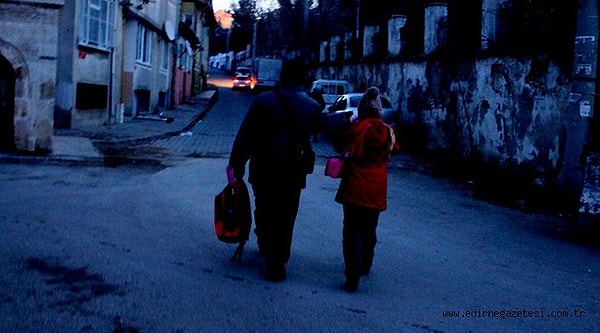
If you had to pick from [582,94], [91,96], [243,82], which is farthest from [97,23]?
[243,82]

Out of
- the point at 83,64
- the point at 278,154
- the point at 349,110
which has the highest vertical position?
the point at 83,64

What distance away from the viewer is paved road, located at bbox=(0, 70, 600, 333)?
475 cm

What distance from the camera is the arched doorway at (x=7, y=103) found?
39.8 ft

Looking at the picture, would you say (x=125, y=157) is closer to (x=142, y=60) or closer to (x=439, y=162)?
(x=439, y=162)

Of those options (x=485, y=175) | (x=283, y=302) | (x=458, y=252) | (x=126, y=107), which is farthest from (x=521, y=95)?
(x=126, y=107)

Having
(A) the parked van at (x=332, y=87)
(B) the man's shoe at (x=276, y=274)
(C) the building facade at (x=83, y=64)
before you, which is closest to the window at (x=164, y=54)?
(C) the building facade at (x=83, y=64)

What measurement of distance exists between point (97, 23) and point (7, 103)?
7.92m

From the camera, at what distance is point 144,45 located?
2655 cm

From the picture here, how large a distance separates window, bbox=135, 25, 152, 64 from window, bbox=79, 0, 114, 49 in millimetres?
4175

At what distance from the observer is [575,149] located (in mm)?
10852

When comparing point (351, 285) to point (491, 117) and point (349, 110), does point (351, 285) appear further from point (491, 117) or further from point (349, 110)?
point (349, 110)

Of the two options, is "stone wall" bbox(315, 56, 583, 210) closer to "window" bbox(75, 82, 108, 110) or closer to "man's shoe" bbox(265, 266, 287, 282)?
"man's shoe" bbox(265, 266, 287, 282)

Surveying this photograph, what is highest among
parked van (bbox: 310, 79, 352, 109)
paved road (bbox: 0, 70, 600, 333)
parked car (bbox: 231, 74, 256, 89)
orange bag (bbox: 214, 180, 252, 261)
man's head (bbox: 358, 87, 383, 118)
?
parked car (bbox: 231, 74, 256, 89)

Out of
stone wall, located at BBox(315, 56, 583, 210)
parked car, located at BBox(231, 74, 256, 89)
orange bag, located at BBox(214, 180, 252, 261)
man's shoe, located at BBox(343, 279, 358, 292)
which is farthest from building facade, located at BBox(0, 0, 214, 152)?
parked car, located at BBox(231, 74, 256, 89)
